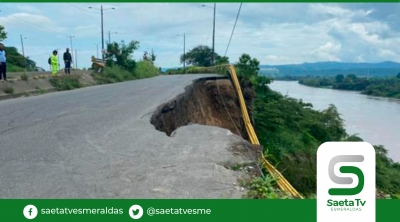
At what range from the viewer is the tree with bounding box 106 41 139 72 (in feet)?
105

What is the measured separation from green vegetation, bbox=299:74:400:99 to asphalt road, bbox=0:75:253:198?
6133 cm

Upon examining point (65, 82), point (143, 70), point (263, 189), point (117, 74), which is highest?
point (143, 70)

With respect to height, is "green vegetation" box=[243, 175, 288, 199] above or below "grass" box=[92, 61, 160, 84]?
below

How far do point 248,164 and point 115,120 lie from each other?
3559 millimetres

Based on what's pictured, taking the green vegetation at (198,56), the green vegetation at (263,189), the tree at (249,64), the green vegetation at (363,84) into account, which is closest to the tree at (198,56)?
the green vegetation at (198,56)

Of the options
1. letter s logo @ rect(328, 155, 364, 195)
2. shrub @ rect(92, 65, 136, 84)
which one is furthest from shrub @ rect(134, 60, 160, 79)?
letter s logo @ rect(328, 155, 364, 195)

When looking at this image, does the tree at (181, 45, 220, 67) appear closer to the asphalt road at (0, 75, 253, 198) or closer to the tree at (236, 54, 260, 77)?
the tree at (236, 54, 260, 77)

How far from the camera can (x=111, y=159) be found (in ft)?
15.0

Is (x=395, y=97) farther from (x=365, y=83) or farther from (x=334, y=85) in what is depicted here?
(x=334, y=85)

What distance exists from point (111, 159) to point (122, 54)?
94.9 ft

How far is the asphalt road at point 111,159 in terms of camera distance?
3582 millimetres

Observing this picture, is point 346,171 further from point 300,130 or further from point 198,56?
point 198,56

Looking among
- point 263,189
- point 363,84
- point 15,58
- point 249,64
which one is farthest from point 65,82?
point 363,84

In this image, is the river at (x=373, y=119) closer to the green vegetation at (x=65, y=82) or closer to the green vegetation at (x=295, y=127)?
the green vegetation at (x=295, y=127)
